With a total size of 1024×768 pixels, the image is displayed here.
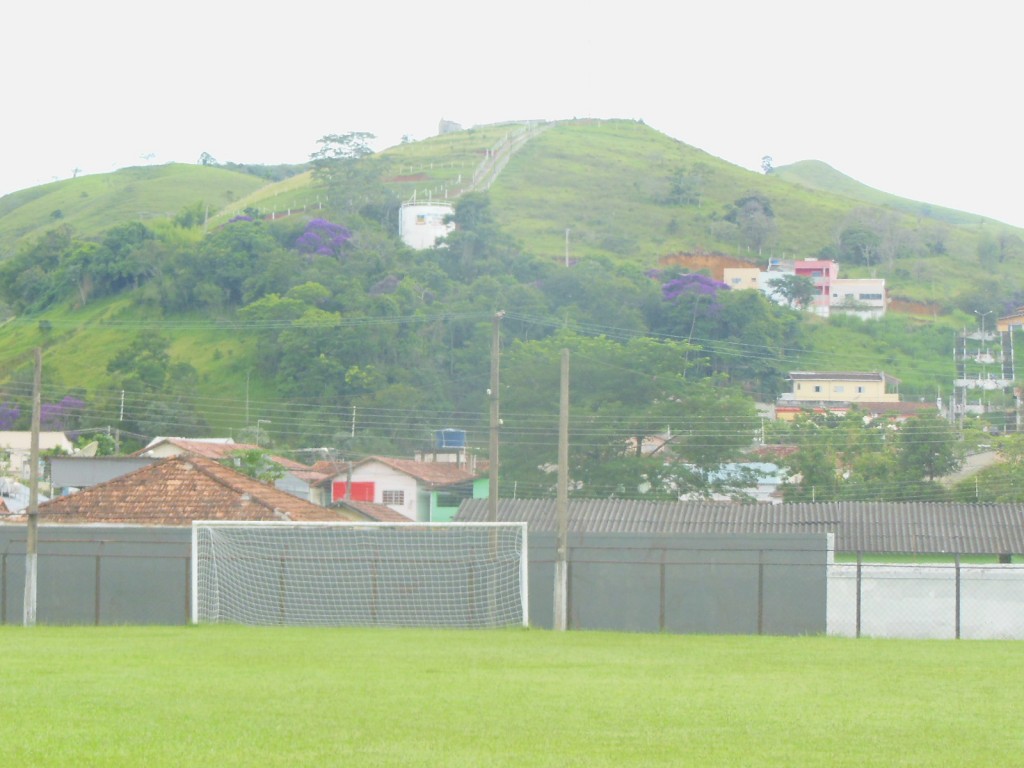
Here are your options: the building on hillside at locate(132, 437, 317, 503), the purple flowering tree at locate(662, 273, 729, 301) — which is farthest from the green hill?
the building on hillside at locate(132, 437, 317, 503)

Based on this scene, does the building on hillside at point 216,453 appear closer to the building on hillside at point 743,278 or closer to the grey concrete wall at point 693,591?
the grey concrete wall at point 693,591

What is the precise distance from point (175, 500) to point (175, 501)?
0.04 m

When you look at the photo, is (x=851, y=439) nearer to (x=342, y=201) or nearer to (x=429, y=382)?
(x=429, y=382)

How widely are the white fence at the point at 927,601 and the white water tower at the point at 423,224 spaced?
88.0 m

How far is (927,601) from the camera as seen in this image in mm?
26297

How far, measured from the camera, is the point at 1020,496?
52125 millimetres

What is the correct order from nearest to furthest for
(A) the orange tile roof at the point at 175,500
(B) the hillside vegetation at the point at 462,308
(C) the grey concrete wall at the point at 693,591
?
(C) the grey concrete wall at the point at 693,591
(A) the orange tile roof at the point at 175,500
(B) the hillside vegetation at the point at 462,308

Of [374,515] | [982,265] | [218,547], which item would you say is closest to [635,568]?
[218,547]

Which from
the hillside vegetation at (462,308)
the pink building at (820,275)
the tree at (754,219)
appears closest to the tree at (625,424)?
the hillside vegetation at (462,308)

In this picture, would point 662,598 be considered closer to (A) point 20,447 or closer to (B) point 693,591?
(B) point 693,591

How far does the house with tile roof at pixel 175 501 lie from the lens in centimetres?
3114

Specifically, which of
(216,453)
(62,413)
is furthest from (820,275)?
(216,453)

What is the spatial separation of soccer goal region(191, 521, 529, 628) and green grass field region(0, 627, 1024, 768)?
7.00 m

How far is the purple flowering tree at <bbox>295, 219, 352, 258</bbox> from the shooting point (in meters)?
101
